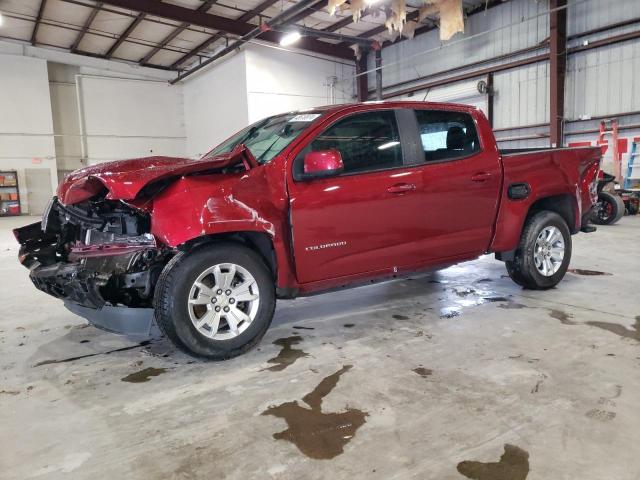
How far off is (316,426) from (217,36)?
53.0ft

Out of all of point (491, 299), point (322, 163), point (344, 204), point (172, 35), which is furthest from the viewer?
point (172, 35)

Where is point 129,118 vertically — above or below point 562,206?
above

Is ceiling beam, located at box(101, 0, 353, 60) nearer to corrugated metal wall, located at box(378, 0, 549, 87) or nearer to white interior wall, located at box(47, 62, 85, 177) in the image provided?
corrugated metal wall, located at box(378, 0, 549, 87)

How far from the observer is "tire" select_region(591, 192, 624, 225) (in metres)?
9.50

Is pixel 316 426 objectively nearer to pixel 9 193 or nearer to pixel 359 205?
pixel 359 205

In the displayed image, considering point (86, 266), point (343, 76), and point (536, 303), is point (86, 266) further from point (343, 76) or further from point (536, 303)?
point (343, 76)

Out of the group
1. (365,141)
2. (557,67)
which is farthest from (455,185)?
(557,67)

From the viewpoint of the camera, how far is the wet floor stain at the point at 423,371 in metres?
2.66

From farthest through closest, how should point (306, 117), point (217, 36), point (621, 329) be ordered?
point (217, 36)
point (306, 117)
point (621, 329)

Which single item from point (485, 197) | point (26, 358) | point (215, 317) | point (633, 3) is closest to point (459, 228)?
point (485, 197)

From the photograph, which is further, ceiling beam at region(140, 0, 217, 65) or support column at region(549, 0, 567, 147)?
ceiling beam at region(140, 0, 217, 65)

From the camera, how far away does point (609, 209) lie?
961 centimetres

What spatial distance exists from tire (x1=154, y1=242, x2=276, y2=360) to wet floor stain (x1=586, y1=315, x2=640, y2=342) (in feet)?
7.69

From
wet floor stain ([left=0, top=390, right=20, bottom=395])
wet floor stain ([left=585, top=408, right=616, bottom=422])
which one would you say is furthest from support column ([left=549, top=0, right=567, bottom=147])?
wet floor stain ([left=0, top=390, right=20, bottom=395])
